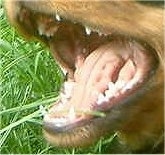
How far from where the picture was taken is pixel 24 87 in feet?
15.1

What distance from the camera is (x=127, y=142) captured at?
3668mm

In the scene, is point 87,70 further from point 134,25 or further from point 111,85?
point 134,25

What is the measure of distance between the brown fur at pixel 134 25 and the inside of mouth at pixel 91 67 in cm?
6

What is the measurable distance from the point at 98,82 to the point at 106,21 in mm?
391

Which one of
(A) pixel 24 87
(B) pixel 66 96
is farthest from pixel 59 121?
(A) pixel 24 87

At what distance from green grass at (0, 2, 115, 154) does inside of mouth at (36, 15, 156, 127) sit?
Answer: 0.42 meters

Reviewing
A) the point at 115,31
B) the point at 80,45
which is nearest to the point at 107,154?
the point at 80,45

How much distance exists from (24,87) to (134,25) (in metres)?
1.45

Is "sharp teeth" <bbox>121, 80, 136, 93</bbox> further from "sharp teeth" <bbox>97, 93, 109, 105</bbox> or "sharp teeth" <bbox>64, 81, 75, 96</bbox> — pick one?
"sharp teeth" <bbox>64, 81, 75, 96</bbox>

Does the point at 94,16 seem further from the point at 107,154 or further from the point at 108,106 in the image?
the point at 107,154

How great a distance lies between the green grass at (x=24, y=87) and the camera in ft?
14.2

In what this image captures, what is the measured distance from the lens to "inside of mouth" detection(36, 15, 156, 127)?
3416 millimetres

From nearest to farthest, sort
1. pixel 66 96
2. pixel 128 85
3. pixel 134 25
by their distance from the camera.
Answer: pixel 134 25, pixel 128 85, pixel 66 96

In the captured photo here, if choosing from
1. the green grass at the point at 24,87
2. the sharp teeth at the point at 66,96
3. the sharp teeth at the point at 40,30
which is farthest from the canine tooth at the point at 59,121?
the green grass at the point at 24,87
